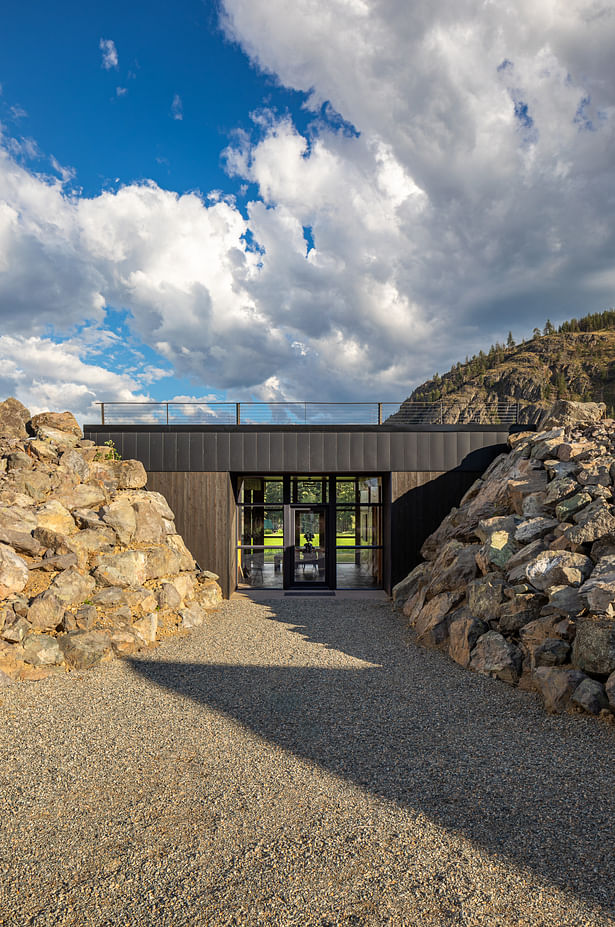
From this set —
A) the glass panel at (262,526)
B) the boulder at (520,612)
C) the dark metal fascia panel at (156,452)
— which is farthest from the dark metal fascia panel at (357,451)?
the boulder at (520,612)

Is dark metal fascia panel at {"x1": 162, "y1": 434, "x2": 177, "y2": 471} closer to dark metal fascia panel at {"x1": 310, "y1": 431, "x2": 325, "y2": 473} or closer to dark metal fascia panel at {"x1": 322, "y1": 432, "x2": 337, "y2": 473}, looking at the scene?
dark metal fascia panel at {"x1": 310, "y1": 431, "x2": 325, "y2": 473}

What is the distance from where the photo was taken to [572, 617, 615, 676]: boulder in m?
5.96

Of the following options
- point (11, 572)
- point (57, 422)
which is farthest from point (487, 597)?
point (57, 422)

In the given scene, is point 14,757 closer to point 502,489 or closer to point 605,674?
point 605,674

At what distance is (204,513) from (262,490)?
227cm

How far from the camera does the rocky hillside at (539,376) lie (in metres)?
71.1

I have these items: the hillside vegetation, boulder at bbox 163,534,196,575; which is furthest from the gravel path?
the hillside vegetation

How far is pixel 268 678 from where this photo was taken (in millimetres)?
7434

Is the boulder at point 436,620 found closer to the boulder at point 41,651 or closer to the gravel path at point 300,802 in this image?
the gravel path at point 300,802

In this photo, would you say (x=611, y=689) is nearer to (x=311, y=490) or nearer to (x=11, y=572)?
(x=11, y=572)

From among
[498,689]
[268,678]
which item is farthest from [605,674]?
[268,678]

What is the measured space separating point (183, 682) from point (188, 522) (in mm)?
6490

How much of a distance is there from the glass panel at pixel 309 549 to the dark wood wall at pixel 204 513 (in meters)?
2.22

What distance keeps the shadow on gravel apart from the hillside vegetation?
203ft
